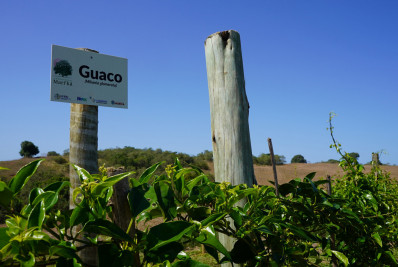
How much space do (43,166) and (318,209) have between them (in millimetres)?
11201

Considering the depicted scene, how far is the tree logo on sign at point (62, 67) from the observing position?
3.07m

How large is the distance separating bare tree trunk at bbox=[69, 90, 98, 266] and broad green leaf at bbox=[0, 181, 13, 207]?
224 centimetres

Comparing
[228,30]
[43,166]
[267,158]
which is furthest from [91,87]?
[267,158]

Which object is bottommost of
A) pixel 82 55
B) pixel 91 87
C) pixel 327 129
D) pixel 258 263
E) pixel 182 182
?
pixel 258 263

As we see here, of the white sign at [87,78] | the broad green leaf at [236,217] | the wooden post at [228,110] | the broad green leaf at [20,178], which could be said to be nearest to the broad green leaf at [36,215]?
the broad green leaf at [20,178]

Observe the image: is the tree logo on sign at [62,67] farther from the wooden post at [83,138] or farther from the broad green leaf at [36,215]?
the broad green leaf at [36,215]

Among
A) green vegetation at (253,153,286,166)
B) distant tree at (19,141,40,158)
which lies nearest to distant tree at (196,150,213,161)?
green vegetation at (253,153,286,166)

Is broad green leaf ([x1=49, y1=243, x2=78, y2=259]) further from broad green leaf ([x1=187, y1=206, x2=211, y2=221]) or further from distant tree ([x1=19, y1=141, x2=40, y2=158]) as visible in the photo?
distant tree ([x1=19, y1=141, x2=40, y2=158])

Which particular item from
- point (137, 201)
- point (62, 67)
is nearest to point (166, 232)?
point (137, 201)

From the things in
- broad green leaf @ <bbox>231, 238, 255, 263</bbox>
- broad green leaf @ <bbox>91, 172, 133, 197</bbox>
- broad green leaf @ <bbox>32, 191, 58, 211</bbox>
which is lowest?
broad green leaf @ <bbox>231, 238, 255, 263</bbox>

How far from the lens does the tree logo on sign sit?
3.07 m

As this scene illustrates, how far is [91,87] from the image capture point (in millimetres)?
3223

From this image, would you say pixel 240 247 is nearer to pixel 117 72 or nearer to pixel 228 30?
pixel 228 30

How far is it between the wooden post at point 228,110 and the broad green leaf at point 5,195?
1334 mm
